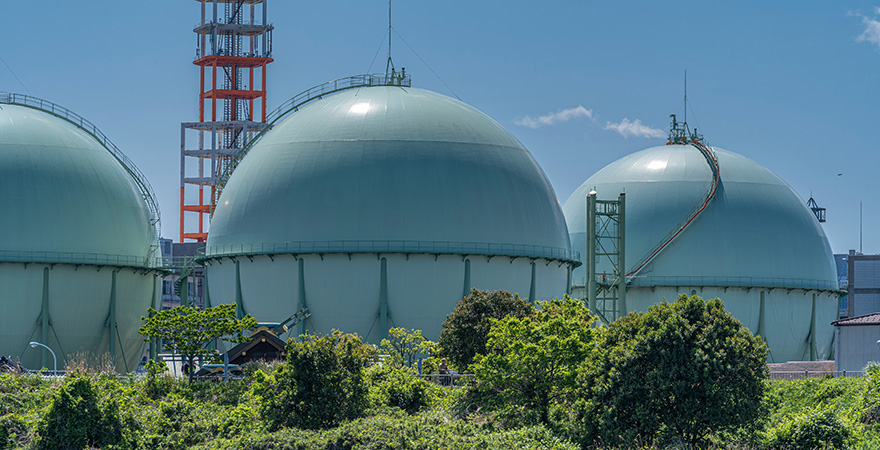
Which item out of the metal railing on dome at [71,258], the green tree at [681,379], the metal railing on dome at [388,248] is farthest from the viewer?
the metal railing on dome at [71,258]

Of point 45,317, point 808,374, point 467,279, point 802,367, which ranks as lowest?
point 802,367

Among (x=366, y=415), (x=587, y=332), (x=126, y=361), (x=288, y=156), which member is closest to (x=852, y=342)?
(x=587, y=332)

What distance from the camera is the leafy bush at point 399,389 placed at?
41125 millimetres

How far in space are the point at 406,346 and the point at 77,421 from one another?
17916mm

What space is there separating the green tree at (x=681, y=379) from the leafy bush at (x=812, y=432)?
0.99 m

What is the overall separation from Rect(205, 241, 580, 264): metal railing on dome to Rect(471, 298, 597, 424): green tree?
16.8 m

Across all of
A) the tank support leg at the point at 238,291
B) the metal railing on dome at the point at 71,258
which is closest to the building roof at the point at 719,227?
the tank support leg at the point at 238,291

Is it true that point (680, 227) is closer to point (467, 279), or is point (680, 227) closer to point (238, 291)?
point (467, 279)

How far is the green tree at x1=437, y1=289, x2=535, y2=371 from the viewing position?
4806 centimetres

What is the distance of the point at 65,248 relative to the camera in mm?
62375

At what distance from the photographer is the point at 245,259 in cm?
5909

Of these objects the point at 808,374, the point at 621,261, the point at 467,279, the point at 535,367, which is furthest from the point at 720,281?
the point at 535,367

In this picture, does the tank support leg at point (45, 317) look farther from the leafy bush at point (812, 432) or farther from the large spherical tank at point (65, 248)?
the leafy bush at point (812, 432)

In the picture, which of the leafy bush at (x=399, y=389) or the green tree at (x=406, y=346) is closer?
the leafy bush at (x=399, y=389)
